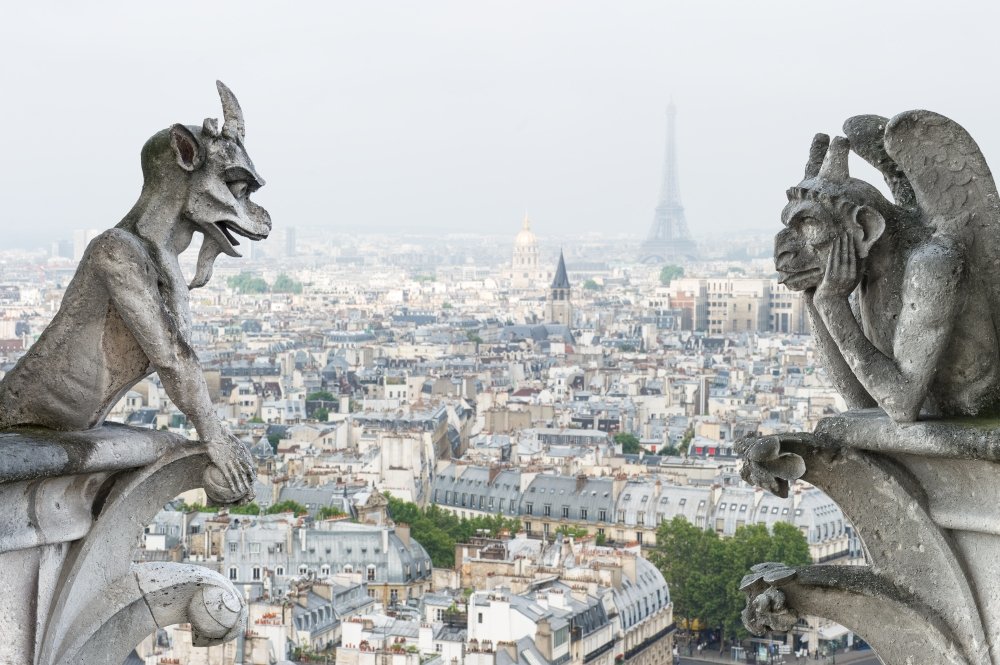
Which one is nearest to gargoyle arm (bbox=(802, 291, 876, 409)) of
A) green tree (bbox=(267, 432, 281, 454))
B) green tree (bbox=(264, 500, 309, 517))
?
green tree (bbox=(264, 500, 309, 517))

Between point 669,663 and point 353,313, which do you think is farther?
point 353,313

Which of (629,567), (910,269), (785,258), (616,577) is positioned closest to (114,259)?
(785,258)

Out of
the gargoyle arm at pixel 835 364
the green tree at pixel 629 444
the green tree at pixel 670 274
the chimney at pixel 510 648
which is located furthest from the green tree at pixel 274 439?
the green tree at pixel 670 274

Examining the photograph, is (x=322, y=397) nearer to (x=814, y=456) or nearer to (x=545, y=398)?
(x=545, y=398)

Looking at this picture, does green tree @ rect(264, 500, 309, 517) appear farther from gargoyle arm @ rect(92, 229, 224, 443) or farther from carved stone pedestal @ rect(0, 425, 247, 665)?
gargoyle arm @ rect(92, 229, 224, 443)

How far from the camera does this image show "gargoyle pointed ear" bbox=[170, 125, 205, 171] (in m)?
2.58

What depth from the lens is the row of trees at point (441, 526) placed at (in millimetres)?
27109

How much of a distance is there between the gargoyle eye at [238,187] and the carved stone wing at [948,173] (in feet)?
2.80

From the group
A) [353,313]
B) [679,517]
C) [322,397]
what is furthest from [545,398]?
[353,313]

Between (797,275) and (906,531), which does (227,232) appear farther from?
(906,531)

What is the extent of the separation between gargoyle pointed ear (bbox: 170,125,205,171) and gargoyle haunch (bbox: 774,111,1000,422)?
0.78m

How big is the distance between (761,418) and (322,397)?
43.7ft

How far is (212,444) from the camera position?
8.28 ft

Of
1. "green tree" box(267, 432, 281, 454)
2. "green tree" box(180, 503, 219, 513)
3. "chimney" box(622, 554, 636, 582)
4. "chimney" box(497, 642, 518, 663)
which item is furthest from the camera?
"green tree" box(267, 432, 281, 454)
